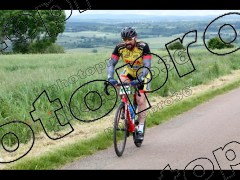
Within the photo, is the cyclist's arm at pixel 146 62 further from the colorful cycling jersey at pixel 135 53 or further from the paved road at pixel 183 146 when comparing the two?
the paved road at pixel 183 146

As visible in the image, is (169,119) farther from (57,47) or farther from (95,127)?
(57,47)

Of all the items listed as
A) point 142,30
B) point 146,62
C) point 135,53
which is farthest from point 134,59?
point 142,30

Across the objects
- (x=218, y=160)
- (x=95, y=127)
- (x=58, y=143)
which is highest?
(x=95, y=127)

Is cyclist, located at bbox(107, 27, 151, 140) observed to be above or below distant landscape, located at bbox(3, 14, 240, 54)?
below

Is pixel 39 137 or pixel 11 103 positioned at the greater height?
pixel 11 103

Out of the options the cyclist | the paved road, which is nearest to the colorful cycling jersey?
the cyclist

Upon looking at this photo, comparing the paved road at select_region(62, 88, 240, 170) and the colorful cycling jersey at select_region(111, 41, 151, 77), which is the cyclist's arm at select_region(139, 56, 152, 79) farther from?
the paved road at select_region(62, 88, 240, 170)

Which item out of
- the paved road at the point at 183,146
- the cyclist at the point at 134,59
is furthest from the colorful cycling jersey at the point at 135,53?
the paved road at the point at 183,146

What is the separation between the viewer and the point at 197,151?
667cm

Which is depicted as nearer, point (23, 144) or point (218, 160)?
point (218, 160)

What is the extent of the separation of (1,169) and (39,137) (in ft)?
6.13

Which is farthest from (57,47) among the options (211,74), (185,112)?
(185,112)

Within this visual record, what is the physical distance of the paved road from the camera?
5.92 meters

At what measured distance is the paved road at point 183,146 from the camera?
592 centimetres
